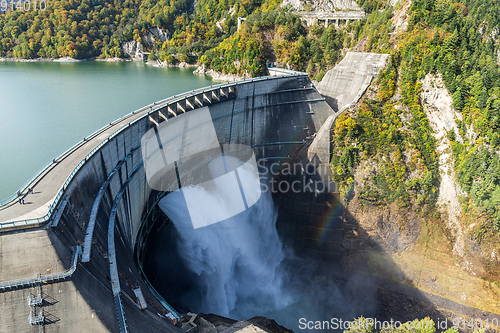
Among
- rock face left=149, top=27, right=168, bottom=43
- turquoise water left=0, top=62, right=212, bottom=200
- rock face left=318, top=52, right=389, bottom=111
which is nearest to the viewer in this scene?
turquoise water left=0, top=62, right=212, bottom=200

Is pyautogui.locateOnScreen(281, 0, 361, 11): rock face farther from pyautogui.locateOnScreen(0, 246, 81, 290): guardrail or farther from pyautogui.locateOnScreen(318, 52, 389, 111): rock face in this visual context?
pyautogui.locateOnScreen(0, 246, 81, 290): guardrail

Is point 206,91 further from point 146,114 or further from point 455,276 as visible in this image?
point 455,276

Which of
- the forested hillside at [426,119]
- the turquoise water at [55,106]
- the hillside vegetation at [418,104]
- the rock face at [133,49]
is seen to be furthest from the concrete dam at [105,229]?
the rock face at [133,49]

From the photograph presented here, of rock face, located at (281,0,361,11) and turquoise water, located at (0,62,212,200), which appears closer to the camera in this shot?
turquoise water, located at (0,62,212,200)

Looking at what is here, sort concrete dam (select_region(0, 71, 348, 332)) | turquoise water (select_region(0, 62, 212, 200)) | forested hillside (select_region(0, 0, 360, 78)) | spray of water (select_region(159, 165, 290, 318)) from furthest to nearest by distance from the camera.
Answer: forested hillside (select_region(0, 0, 360, 78)), turquoise water (select_region(0, 62, 212, 200)), spray of water (select_region(159, 165, 290, 318)), concrete dam (select_region(0, 71, 348, 332))

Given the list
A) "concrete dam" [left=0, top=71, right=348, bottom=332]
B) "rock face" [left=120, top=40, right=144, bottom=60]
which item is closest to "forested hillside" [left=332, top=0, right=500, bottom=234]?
"concrete dam" [left=0, top=71, right=348, bottom=332]

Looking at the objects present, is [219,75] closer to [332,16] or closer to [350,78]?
[332,16]
